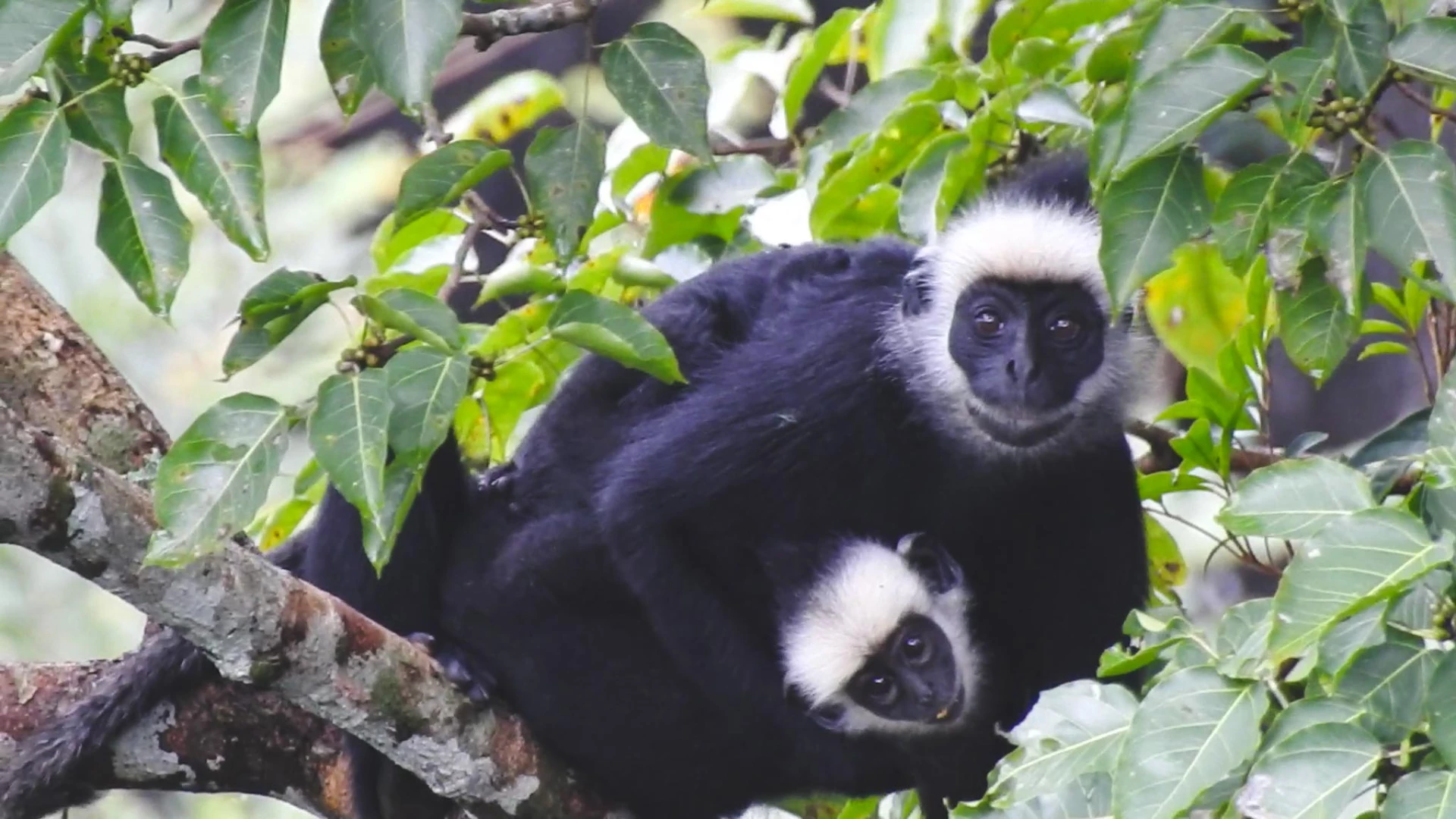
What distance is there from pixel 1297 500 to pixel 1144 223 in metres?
0.50

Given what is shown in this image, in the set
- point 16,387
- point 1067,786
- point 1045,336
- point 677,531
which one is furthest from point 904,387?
point 16,387

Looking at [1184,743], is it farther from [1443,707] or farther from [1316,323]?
[1316,323]

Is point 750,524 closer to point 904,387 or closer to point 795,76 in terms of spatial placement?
point 904,387

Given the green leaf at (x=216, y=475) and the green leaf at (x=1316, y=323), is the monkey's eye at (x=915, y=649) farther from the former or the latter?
the green leaf at (x=216, y=475)

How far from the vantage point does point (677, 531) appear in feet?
10.3

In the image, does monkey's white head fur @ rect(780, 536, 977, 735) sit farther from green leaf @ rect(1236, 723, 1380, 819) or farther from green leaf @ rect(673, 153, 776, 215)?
green leaf @ rect(1236, 723, 1380, 819)

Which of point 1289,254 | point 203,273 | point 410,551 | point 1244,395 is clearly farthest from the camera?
point 203,273

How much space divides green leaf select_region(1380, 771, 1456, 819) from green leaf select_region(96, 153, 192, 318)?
1.51 m

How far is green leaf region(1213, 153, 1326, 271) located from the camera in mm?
2076

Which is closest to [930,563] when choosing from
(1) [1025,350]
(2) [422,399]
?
(1) [1025,350]

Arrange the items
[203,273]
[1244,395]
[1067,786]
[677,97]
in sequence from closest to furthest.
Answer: [1067,786]
[677,97]
[1244,395]
[203,273]

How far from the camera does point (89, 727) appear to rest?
2.86m

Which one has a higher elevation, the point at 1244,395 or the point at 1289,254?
the point at 1289,254

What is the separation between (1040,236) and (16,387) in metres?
1.96
